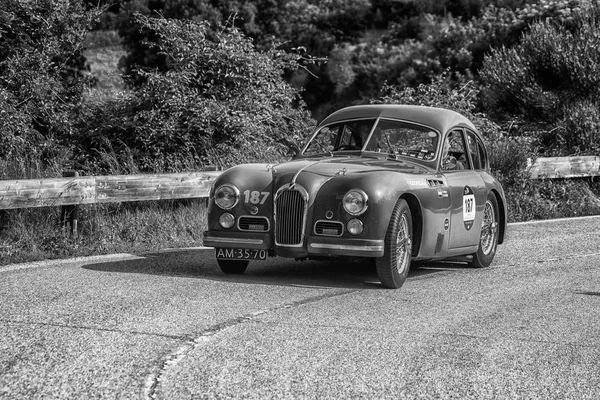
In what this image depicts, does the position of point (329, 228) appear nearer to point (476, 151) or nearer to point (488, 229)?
point (488, 229)

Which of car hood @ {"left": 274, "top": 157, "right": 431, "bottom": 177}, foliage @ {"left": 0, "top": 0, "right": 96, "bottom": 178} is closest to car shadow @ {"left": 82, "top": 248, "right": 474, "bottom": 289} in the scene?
car hood @ {"left": 274, "top": 157, "right": 431, "bottom": 177}

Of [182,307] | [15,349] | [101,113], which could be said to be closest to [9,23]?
[101,113]

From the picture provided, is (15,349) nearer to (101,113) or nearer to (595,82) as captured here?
(101,113)

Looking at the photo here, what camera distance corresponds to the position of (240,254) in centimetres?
943

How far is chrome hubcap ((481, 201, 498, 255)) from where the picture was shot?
1134cm

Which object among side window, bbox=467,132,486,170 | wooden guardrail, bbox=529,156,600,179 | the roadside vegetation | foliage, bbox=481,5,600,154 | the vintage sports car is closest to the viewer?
the vintage sports car

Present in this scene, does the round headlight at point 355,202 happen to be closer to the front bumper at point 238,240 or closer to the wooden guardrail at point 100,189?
the front bumper at point 238,240

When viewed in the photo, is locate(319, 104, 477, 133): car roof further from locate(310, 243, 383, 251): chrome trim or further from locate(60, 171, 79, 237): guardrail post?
locate(60, 171, 79, 237): guardrail post

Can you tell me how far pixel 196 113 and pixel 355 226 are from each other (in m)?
7.90

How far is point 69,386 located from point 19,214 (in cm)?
675

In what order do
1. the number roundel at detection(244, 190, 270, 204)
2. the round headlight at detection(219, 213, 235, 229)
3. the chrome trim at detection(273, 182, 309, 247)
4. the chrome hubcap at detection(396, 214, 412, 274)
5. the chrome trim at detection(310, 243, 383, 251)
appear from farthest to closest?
1. the round headlight at detection(219, 213, 235, 229)
2. the number roundel at detection(244, 190, 270, 204)
3. the chrome hubcap at detection(396, 214, 412, 274)
4. the chrome trim at detection(273, 182, 309, 247)
5. the chrome trim at detection(310, 243, 383, 251)

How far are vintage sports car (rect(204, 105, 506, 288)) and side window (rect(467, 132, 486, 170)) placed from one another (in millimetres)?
170

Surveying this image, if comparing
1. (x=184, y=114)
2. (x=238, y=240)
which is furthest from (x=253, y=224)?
(x=184, y=114)

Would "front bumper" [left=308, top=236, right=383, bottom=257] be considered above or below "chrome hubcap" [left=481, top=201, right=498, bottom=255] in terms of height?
above
